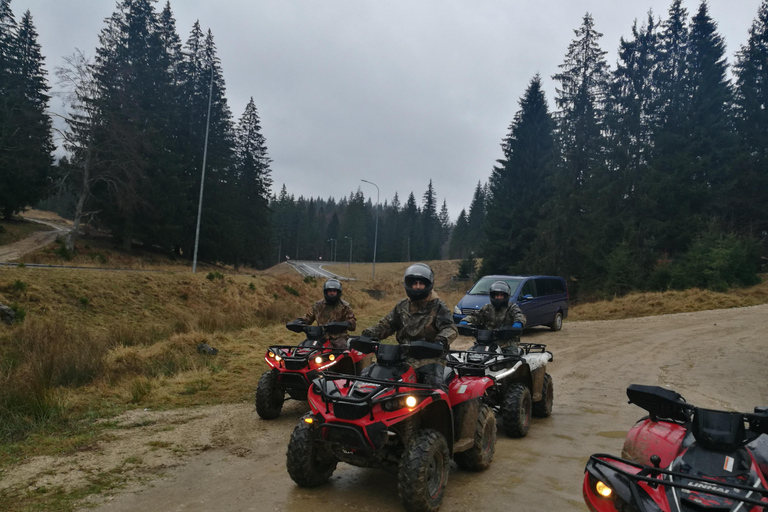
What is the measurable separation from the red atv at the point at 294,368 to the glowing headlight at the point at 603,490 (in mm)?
4164

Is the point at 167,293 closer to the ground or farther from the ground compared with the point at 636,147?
closer to the ground

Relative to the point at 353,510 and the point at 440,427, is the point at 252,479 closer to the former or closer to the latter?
the point at 353,510

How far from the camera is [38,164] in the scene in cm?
3469

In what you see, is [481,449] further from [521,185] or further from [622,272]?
[521,185]

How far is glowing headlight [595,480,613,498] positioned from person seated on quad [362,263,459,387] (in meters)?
2.27

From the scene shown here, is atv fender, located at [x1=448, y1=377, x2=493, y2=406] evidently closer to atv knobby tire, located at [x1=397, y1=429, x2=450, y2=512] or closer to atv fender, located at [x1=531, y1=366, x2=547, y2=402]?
atv knobby tire, located at [x1=397, y1=429, x2=450, y2=512]

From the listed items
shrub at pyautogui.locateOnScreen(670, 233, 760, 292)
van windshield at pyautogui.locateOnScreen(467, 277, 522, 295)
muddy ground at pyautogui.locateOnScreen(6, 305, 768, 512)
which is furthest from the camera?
shrub at pyautogui.locateOnScreen(670, 233, 760, 292)

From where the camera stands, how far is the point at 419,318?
5262mm

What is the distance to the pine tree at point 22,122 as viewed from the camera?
109 ft

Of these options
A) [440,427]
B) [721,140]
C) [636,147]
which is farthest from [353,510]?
[721,140]

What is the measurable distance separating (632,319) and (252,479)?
19.7 metres

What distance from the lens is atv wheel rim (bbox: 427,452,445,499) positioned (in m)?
4.13

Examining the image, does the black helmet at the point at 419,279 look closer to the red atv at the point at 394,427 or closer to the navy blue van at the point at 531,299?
the red atv at the point at 394,427

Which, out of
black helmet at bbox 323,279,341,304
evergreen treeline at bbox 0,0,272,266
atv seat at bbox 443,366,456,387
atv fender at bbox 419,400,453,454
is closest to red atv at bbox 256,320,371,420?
black helmet at bbox 323,279,341,304
